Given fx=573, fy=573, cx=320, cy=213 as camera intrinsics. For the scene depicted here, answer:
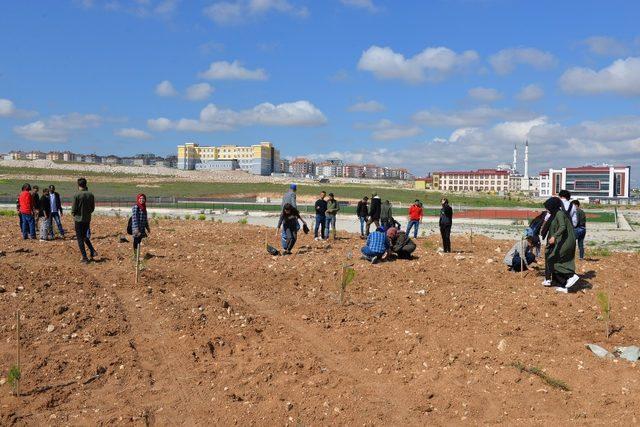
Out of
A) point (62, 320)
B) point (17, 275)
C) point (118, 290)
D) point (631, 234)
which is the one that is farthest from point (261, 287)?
point (631, 234)

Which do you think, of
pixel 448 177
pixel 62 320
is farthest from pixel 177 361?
pixel 448 177

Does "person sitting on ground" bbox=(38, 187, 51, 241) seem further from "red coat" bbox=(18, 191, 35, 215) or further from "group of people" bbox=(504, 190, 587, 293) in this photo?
"group of people" bbox=(504, 190, 587, 293)

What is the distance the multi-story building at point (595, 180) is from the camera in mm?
149000

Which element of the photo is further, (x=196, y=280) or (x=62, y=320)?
(x=196, y=280)

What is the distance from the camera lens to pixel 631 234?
28.4 meters

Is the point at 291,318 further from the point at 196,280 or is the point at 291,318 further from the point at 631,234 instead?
the point at 631,234

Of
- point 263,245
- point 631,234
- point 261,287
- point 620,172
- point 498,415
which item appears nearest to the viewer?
point 498,415

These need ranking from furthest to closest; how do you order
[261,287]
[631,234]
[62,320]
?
[631,234] → [261,287] → [62,320]

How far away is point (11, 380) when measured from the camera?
17.9ft

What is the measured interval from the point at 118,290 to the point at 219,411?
15.4 ft

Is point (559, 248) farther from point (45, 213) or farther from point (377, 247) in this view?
point (45, 213)

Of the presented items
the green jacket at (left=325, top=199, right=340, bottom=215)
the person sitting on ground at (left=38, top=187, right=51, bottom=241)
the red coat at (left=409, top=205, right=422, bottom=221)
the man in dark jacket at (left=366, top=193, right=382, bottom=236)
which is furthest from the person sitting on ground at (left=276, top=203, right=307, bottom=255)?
the person sitting on ground at (left=38, top=187, right=51, bottom=241)

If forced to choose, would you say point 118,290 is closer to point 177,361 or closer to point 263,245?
point 177,361

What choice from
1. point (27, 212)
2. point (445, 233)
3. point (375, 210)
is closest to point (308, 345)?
point (445, 233)
